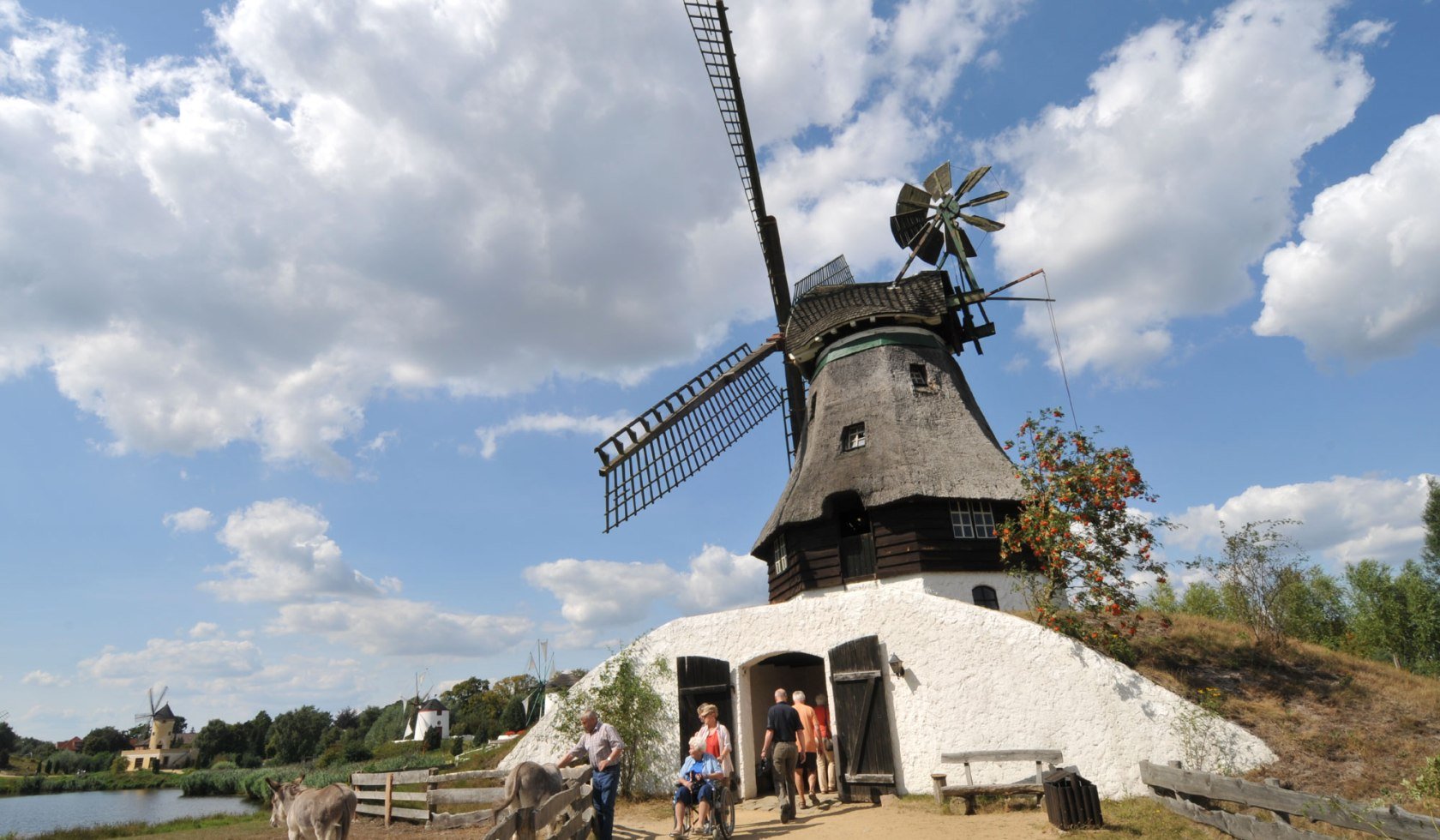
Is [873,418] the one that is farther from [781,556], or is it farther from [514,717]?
[514,717]

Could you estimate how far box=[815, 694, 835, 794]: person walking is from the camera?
1118 cm

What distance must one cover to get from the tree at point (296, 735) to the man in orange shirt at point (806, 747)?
58993mm

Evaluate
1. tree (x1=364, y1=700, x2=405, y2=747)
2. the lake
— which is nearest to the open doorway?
the lake

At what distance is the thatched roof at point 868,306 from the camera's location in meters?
17.9

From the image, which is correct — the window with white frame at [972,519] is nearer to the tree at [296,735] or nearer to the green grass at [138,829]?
the green grass at [138,829]

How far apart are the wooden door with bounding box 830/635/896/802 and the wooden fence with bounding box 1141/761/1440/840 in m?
3.31

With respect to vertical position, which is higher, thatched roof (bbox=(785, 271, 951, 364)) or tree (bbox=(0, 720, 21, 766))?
thatched roof (bbox=(785, 271, 951, 364))

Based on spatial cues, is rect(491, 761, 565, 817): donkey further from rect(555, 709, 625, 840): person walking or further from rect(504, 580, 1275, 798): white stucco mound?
rect(504, 580, 1275, 798): white stucco mound

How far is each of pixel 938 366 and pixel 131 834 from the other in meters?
18.6

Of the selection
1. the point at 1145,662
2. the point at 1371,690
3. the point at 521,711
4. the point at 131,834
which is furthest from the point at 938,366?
the point at 521,711

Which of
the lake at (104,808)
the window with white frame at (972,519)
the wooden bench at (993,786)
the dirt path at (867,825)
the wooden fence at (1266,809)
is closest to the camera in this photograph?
the wooden fence at (1266,809)

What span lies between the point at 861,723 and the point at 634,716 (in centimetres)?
386

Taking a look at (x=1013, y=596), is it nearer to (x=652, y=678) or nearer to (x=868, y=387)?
(x=868, y=387)

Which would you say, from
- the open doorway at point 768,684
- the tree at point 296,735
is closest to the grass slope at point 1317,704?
the open doorway at point 768,684
